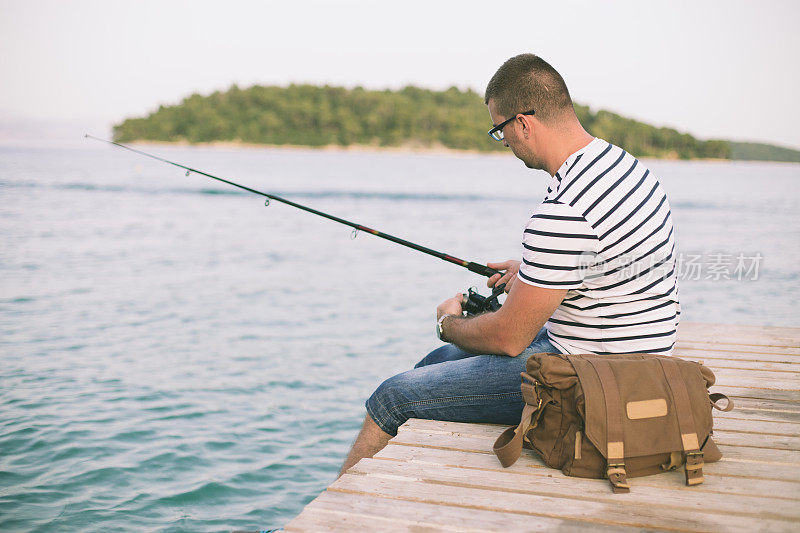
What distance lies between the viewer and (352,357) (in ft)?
25.1

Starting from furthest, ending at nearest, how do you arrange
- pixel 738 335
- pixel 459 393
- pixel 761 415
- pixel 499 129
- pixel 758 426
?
pixel 738 335
pixel 761 415
pixel 758 426
pixel 459 393
pixel 499 129

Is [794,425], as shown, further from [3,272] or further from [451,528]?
[3,272]

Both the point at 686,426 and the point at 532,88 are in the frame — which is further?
the point at 532,88

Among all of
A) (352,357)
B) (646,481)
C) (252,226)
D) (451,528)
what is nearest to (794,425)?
(646,481)

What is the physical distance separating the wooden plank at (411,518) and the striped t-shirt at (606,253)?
26.7 inches

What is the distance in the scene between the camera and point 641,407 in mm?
2158

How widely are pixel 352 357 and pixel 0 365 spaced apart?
11.2 ft

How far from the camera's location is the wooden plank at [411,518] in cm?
197

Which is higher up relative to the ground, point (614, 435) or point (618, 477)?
point (614, 435)

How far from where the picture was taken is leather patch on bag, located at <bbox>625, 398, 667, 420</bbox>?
2.15 m

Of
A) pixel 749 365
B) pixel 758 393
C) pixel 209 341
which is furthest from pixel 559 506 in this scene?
pixel 209 341

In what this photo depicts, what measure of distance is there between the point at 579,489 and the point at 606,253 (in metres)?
0.74

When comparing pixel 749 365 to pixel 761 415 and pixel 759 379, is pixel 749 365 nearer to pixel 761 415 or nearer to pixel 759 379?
pixel 759 379

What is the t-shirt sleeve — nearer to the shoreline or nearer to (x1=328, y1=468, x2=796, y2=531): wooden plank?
(x1=328, y1=468, x2=796, y2=531): wooden plank
